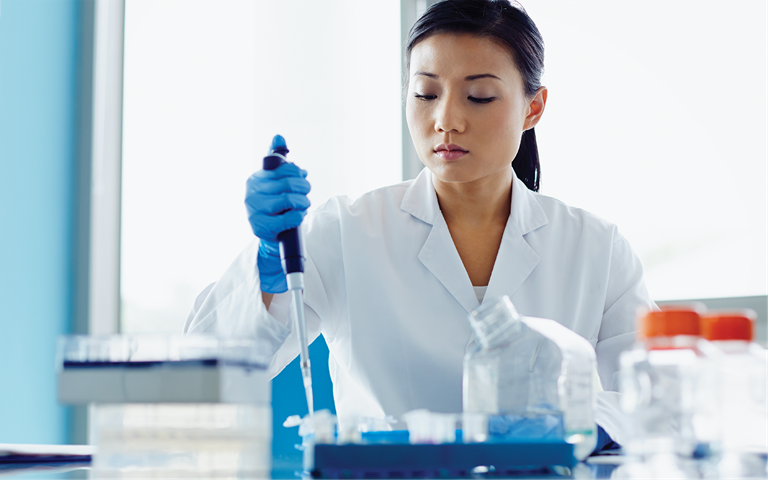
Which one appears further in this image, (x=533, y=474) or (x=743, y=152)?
(x=743, y=152)

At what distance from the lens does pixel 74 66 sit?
255 centimetres

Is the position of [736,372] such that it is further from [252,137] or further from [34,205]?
[34,205]

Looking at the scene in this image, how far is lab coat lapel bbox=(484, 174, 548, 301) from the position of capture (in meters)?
1.32

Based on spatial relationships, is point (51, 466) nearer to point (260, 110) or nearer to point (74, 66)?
point (260, 110)

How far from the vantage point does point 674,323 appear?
21.3 inches

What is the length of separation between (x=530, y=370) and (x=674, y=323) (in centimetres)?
32

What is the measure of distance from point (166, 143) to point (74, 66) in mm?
438

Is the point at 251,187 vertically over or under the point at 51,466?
over

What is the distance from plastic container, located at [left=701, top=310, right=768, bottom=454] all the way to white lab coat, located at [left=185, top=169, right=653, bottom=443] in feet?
1.98

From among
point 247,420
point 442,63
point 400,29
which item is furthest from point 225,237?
point 247,420

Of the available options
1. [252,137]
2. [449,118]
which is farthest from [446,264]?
[252,137]

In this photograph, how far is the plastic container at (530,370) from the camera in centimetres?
74

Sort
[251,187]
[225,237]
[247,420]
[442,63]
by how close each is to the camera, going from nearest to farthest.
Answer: [247,420]
[251,187]
[442,63]
[225,237]

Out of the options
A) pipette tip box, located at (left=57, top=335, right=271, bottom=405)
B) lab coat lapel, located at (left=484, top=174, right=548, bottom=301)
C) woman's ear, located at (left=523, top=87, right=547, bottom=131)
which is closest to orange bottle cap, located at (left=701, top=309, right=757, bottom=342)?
pipette tip box, located at (left=57, top=335, right=271, bottom=405)
